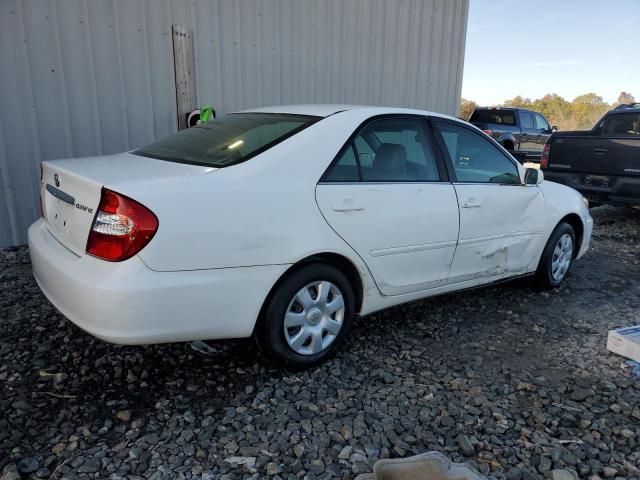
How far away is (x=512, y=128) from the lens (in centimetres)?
1454

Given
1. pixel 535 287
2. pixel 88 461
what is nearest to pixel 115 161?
pixel 88 461

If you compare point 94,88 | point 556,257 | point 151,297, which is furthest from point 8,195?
point 556,257

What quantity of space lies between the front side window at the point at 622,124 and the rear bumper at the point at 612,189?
1.01 m

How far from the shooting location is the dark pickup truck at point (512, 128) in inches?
569

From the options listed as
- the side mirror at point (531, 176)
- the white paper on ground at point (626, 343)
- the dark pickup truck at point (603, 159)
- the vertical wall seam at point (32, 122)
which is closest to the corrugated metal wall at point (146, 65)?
the vertical wall seam at point (32, 122)

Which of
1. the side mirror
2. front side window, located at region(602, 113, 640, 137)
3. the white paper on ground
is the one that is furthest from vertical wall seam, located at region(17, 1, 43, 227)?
front side window, located at region(602, 113, 640, 137)

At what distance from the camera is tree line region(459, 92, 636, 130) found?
43.7 meters

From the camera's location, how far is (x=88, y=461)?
2.13 metres

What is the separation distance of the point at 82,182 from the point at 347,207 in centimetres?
137

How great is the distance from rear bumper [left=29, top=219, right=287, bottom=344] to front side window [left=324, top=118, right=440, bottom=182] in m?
0.77

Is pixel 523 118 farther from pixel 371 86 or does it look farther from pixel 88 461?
pixel 88 461

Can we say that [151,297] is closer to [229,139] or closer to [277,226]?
[277,226]

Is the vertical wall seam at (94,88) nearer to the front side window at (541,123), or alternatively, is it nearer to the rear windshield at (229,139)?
the rear windshield at (229,139)

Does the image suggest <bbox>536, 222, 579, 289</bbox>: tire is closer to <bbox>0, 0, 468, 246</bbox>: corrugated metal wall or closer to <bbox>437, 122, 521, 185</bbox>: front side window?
<bbox>437, 122, 521, 185</bbox>: front side window
